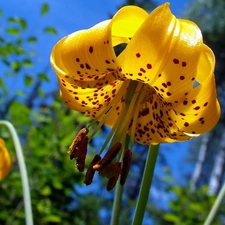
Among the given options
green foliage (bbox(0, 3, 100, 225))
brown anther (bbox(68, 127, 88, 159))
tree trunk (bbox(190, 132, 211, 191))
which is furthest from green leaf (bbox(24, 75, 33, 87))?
tree trunk (bbox(190, 132, 211, 191))

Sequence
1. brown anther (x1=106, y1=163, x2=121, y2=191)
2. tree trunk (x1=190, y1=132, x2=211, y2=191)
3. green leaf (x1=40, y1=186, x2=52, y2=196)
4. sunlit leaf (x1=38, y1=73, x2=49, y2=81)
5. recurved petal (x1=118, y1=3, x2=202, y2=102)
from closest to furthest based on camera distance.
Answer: recurved petal (x1=118, y1=3, x2=202, y2=102), brown anther (x1=106, y1=163, x2=121, y2=191), green leaf (x1=40, y1=186, x2=52, y2=196), sunlit leaf (x1=38, y1=73, x2=49, y2=81), tree trunk (x1=190, y1=132, x2=211, y2=191)

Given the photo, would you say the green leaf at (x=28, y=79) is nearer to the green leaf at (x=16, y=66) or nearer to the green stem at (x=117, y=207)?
the green leaf at (x=16, y=66)

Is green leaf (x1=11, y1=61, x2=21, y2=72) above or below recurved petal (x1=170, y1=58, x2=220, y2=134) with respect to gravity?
below

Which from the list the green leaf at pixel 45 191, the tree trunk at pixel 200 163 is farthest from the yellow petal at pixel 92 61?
the tree trunk at pixel 200 163

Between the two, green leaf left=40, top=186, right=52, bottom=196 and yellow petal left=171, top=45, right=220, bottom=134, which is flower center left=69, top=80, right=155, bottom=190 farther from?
green leaf left=40, top=186, right=52, bottom=196

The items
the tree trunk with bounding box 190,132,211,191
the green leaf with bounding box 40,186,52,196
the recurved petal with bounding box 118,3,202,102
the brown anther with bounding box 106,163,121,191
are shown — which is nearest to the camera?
the recurved petal with bounding box 118,3,202,102

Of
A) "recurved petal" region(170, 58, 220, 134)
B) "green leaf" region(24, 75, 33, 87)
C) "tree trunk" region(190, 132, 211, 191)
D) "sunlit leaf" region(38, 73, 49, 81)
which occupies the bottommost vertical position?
"tree trunk" region(190, 132, 211, 191)

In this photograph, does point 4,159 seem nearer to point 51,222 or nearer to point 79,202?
point 51,222

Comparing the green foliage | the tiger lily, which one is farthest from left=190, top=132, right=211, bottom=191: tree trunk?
the tiger lily

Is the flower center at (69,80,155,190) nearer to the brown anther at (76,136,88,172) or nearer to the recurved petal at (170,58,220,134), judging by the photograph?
the brown anther at (76,136,88,172)

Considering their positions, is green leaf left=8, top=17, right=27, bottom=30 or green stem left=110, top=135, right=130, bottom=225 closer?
green stem left=110, top=135, right=130, bottom=225
